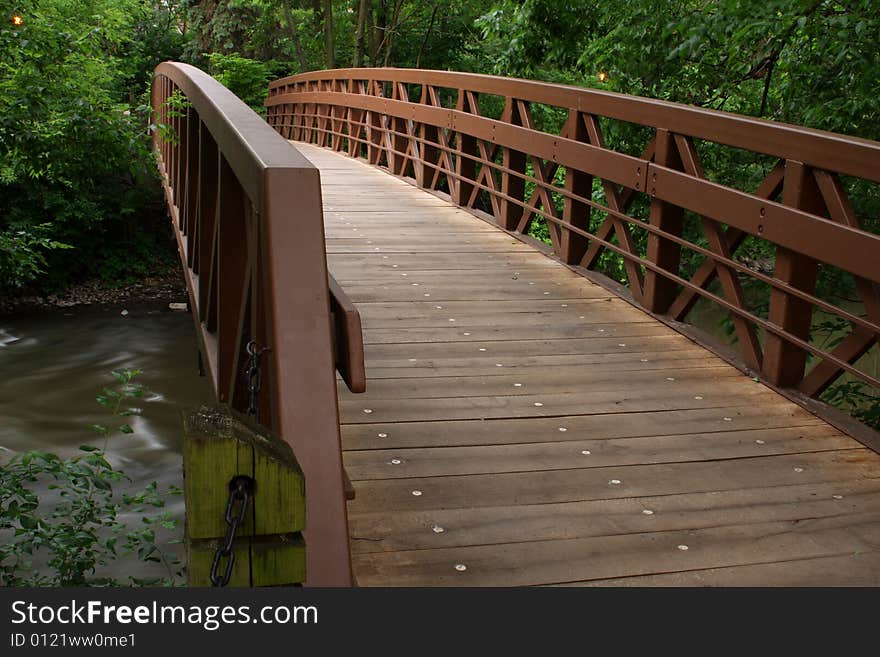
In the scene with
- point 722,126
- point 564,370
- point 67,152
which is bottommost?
point 564,370

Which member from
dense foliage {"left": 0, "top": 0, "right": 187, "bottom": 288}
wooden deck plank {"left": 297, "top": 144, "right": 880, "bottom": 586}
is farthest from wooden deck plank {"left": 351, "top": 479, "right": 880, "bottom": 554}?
dense foliage {"left": 0, "top": 0, "right": 187, "bottom": 288}

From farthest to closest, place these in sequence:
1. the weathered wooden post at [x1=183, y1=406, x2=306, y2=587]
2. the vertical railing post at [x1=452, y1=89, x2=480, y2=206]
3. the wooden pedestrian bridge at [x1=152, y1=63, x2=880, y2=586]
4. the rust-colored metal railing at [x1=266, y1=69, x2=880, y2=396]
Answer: the vertical railing post at [x1=452, y1=89, x2=480, y2=206]
the rust-colored metal railing at [x1=266, y1=69, x2=880, y2=396]
the wooden pedestrian bridge at [x1=152, y1=63, x2=880, y2=586]
the weathered wooden post at [x1=183, y1=406, x2=306, y2=587]

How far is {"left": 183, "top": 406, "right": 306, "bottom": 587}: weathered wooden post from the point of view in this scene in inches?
72.5

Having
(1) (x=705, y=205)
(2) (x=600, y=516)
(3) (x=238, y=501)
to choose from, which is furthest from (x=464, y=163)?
(3) (x=238, y=501)

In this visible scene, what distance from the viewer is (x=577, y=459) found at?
13.1ft

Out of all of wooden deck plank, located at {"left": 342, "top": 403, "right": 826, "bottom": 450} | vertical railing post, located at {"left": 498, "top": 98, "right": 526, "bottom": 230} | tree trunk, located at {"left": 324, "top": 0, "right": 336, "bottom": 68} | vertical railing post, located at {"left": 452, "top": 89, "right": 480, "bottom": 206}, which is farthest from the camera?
tree trunk, located at {"left": 324, "top": 0, "right": 336, "bottom": 68}

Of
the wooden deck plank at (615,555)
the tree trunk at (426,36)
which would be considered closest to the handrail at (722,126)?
the wooden deck plank at (615,555)

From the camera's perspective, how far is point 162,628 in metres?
1.90

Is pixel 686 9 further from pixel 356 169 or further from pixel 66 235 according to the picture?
pixel 66 235

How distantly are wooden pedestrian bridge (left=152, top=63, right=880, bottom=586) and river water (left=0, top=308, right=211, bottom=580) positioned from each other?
13.1ft

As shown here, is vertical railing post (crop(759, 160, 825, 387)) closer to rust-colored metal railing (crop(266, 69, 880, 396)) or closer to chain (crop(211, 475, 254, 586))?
rust-colored metal railing (crop(266, 69, 880, 396))

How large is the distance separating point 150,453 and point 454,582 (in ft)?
30.0

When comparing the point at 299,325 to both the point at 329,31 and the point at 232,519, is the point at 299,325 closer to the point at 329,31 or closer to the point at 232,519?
the point at 232,519

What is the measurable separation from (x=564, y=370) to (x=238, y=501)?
10.9 ft
